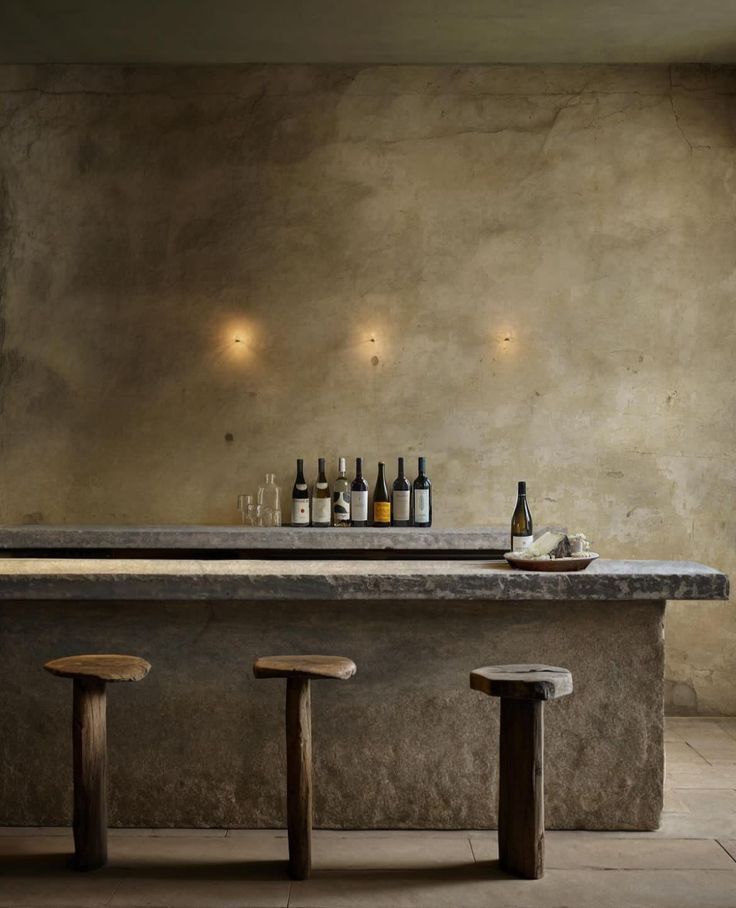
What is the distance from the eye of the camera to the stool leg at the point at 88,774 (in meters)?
2.99

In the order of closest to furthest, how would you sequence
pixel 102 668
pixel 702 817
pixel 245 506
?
1. pixel 102 668
2. pixel 702 817
3. pixel 245 506

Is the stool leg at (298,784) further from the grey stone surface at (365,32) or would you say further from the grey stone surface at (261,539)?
the grey stone surface at (365,32)

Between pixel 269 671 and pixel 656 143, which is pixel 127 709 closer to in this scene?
pixel 269 671

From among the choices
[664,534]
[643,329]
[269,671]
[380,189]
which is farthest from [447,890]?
[380,189]

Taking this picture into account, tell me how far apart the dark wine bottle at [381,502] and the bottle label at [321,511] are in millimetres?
248

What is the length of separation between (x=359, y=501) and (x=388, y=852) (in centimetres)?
234

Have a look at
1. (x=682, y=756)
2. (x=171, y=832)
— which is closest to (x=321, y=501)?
(x=682, y=756)

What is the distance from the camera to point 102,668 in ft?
9.60

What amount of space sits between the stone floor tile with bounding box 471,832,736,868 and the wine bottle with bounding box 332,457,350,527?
226cm

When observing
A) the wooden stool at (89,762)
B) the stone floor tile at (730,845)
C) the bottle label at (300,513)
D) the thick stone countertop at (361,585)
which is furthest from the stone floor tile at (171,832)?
the bottle label at (300,513)

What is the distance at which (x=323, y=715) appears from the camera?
3.37m

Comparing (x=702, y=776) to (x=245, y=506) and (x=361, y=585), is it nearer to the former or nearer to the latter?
(x=361, y=585)

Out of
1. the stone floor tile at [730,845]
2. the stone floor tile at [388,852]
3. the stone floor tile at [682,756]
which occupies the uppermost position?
the stone floor tile at [388,852]

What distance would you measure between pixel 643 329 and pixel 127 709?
337cm
